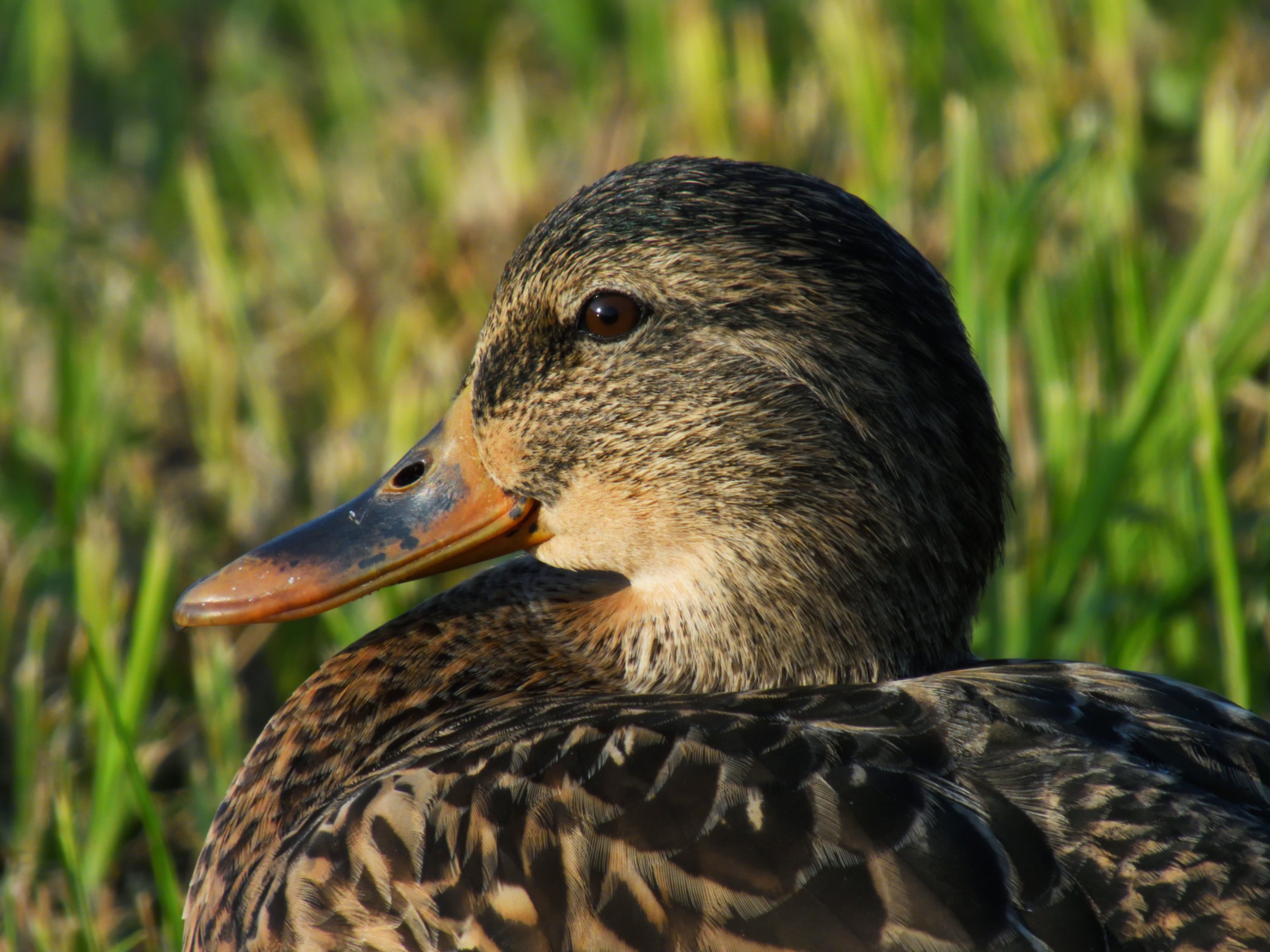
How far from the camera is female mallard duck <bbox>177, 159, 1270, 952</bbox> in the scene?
5.25ft

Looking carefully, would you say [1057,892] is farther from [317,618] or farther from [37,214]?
[37,214]

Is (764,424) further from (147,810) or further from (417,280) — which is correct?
(417,280)

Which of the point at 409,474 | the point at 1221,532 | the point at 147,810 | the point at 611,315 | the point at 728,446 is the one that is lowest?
the point at 1221,532

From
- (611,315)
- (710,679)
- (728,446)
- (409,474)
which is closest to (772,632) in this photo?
(710,679)

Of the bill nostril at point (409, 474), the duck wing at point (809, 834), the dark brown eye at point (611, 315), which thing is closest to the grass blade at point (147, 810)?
the duck wing at point (809, 834)

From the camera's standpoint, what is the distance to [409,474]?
2.31 m

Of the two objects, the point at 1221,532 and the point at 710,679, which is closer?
the point at 710,679

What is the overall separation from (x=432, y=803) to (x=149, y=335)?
9.19ft

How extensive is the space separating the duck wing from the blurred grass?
66 centimetres

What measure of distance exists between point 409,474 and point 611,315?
420 mm

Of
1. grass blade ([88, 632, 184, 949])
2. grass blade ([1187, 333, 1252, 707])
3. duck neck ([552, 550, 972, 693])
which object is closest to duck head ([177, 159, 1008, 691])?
duck neck ([552, 550, 972, 693])

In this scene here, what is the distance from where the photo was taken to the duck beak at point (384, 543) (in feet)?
7.29

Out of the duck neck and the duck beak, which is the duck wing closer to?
the duck neck

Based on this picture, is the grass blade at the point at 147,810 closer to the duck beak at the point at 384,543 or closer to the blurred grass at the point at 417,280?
the blurred grass at the point at 417,280
